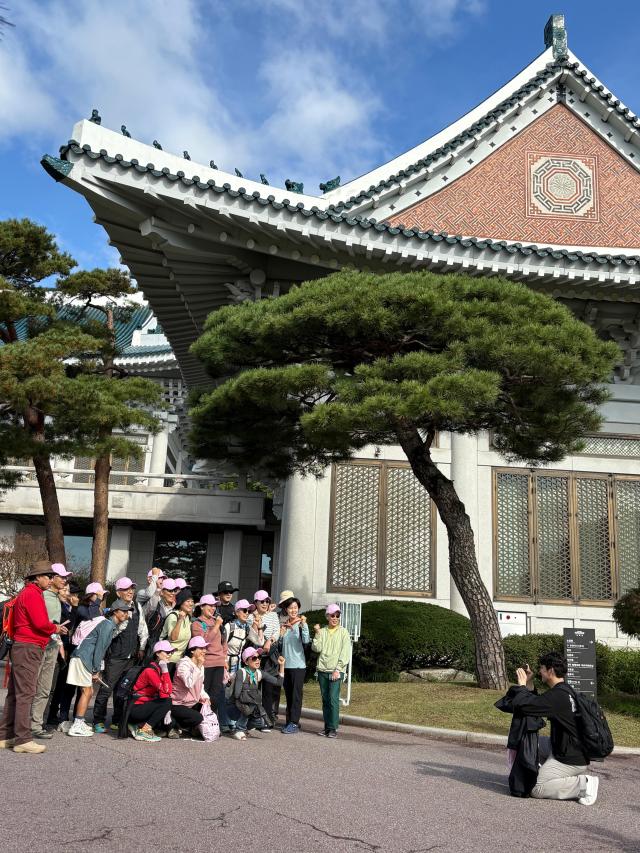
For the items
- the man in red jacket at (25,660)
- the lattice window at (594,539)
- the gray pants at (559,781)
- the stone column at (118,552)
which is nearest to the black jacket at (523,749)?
the gray pants at (559,781)

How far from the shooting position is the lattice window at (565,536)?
586 inches

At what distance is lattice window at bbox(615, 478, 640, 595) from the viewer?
48.9ft

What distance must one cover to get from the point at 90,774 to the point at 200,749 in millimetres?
1650

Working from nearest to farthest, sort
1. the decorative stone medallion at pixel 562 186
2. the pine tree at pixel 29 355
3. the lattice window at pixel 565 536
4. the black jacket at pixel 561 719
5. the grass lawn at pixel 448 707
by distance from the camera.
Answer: the black jacket at pixel 561 719 → the grass lawn at pixel 448 707 → the pine tree at pixel 29 355 → the lattice window at pixel 565 536 → the decorative stone medallion at pixel 562 186

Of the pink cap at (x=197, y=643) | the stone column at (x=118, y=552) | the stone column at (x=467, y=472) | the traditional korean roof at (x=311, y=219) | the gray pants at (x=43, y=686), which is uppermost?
the traditional korean roof at (x=311, y=219)

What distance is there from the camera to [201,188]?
479 inches

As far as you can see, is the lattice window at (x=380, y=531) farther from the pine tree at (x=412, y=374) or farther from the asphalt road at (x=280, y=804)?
the asphalt road at (x=280, y=804)

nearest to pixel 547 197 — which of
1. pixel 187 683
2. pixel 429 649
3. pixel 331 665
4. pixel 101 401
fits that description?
pixel 429 649

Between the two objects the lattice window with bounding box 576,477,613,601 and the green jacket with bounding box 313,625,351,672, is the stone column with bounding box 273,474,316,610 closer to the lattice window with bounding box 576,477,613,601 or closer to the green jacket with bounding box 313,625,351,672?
the lattice window with bounding box 576,477,613,601

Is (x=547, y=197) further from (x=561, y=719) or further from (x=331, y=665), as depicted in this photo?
(x=561, y=719)

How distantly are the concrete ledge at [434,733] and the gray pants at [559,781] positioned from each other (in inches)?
108

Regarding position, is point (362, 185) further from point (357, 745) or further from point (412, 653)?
point (357, 745)

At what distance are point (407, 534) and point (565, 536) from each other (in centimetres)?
301

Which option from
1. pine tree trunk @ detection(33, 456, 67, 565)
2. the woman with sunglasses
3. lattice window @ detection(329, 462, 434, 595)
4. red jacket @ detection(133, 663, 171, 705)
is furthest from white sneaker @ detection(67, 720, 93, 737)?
pine tree trunk @ detection(33, 456, 67, 565)
